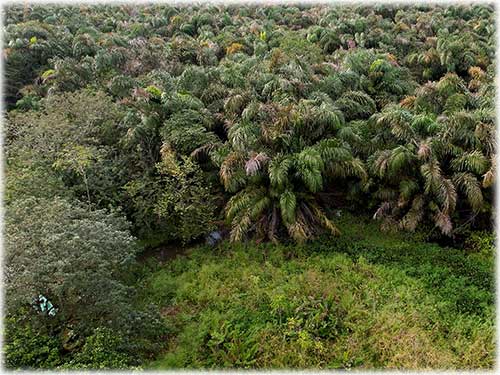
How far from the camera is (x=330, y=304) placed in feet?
31.3

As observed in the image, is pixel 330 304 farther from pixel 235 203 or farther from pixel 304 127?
pixel 304 127

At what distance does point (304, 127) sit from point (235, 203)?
9.42ft

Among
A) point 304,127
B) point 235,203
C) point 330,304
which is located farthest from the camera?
point 304,127

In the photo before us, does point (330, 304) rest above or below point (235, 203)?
below

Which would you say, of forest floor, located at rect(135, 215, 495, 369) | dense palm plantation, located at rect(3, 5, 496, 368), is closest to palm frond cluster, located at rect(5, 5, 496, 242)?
dense palm plantation, located at rect(3, 5, 496, 368)

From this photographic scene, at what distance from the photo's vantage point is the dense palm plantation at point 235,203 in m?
8.38

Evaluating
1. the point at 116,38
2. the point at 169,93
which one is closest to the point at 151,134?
the point at 169,93

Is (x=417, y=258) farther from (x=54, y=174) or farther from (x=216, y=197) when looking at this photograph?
(x=54, y=174)

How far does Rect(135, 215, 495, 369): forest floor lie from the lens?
852cm

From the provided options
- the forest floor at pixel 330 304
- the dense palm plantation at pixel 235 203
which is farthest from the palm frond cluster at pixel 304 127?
the forest floor at pixel 330 304

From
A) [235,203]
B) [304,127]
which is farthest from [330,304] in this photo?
[304,127]

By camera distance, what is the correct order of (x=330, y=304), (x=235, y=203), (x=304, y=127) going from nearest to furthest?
(x=330, y=304)
(x=235, y=203)
(x=304, y=127)

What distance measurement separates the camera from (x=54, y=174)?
11711mm

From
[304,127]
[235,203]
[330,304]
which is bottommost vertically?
[330,304]
